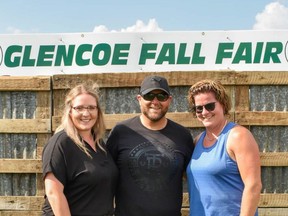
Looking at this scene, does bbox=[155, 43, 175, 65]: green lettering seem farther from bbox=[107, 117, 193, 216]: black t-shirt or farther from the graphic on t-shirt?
the graphic on t-shirt

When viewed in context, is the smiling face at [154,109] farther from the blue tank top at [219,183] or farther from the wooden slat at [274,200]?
the wooden slat at [274,200]

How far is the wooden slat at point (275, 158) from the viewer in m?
4.87

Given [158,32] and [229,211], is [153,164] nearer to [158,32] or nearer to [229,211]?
[229,211]

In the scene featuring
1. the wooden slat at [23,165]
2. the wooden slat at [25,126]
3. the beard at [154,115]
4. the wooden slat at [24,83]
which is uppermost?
the wooden slat at [24,83]

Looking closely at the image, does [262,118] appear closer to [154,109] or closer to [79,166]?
[154,109]

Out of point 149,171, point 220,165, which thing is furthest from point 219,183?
point 149,171

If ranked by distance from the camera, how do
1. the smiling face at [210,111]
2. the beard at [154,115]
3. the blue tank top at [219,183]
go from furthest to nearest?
the beard at [154,115] < the smiling face at [210,111] < the blue tank top at [219,183]

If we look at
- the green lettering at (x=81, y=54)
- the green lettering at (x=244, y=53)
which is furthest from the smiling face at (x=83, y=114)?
the green lettering at (x=244, y=53)

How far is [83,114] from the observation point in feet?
11.2

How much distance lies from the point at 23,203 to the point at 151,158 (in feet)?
7.01

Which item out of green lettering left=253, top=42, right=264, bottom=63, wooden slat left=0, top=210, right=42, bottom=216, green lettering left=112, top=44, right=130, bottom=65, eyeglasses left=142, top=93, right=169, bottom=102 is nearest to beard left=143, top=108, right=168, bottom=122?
eyeglasses left=142, top=93, right=169, bottom=102

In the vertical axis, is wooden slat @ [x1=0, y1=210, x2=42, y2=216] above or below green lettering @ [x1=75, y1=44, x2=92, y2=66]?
below

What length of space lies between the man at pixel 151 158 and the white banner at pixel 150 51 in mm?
1210

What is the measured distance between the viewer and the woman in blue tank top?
3.13 meters
